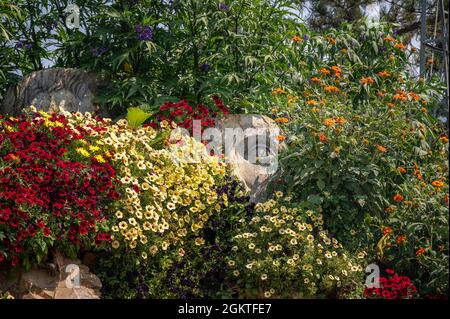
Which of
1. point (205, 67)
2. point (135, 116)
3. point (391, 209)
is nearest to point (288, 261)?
point (391, 209)

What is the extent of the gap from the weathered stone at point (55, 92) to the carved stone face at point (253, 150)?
1.44 metres

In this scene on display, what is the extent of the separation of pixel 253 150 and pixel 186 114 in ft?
2.21

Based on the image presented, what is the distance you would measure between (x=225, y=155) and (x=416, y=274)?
1.88m

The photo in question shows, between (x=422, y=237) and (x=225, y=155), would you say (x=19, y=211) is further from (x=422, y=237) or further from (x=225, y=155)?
(x=422, y=237)

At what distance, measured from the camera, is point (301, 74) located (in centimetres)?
618

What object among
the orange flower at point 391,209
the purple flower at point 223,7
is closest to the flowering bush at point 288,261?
the orange flower at point 391,209

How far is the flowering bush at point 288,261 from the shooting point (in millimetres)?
4078

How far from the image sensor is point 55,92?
613cm

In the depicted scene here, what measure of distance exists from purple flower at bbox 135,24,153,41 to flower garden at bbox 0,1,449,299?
2cm

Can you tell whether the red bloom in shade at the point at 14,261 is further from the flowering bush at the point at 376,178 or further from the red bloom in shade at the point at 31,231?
the flowering bush at the point at 376,178

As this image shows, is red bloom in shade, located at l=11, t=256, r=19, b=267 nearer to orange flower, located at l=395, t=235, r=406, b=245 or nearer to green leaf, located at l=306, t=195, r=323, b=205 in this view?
green leaf, located at l=306, t=195, r=323, b=205

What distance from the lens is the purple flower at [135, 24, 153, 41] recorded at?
233 inches

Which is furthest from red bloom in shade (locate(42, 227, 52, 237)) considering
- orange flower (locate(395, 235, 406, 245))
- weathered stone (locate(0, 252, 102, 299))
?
orange flower (locate(395, 235, 406, 245))
